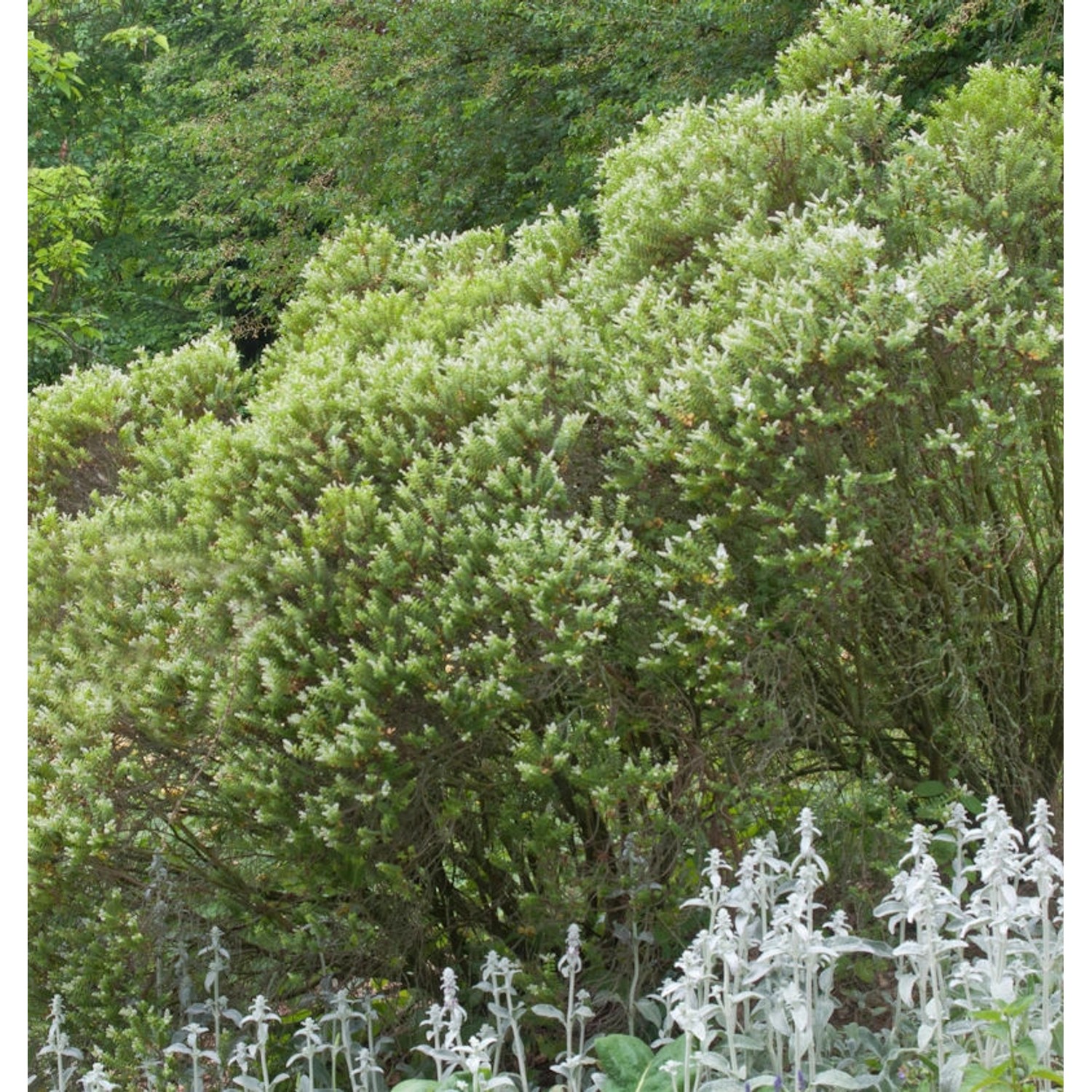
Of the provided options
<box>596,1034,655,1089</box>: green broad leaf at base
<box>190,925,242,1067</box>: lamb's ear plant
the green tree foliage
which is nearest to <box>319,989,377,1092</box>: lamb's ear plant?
the green tree foliage

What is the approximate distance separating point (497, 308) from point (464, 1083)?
7.01ft

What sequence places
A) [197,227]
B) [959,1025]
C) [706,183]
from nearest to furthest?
[959,1025] < [706,183] < [197,227]

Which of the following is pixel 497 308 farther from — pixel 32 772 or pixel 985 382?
pixel 32 772

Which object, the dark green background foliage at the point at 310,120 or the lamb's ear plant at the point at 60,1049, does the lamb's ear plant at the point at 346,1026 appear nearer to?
the lamb's ear plant at the point at 60,1049

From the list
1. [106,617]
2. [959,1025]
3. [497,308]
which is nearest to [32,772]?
[106,617]

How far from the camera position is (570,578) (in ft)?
9.16

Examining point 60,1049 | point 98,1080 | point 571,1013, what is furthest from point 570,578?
point 60,1049

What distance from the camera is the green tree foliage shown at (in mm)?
2934

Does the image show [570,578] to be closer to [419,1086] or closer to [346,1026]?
[419,1086]

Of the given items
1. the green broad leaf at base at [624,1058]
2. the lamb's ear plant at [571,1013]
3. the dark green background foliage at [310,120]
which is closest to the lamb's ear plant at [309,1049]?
the lamb's ear plant at [571,1013]

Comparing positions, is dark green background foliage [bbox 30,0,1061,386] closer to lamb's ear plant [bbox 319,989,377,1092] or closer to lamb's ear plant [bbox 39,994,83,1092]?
lamb's ear plant [bbox 39,994,83,1092]

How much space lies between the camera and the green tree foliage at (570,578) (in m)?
2.93

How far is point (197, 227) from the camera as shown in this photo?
551 inches

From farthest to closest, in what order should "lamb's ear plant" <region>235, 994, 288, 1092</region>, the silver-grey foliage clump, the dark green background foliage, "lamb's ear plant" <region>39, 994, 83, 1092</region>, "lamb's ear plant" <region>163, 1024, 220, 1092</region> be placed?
the dark green background foliage
"lamb's ear plant" <region>39, 994, 83, 1092</region>
"lamb's ear plant" <region>163, 1024, 220, 1092</region>
"lamb's ear plant" <region>235, 994, 288, 1092</region>
the silver-grey foliage clump
